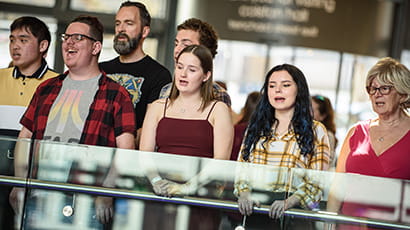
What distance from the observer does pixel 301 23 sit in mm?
8484

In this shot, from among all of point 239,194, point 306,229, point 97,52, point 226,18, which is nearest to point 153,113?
point 97,52

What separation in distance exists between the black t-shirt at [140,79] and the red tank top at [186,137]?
47 centimetres

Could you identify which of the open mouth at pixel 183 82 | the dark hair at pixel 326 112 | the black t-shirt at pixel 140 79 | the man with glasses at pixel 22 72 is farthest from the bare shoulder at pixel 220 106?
the dark hair at pixel 326 112

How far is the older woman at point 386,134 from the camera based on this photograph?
339 centimetres

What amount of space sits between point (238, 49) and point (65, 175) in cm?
558

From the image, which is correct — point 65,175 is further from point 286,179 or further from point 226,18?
point 226,18

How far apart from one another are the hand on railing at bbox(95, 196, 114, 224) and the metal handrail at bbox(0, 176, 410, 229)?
0.02m

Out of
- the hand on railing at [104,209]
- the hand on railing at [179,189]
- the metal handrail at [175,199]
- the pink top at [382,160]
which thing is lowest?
the hand on railing at [104,209]

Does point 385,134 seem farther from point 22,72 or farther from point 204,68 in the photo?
point 22,72

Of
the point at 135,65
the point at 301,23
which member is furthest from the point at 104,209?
the point at 301,23

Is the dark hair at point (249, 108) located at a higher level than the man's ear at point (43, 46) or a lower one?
lower

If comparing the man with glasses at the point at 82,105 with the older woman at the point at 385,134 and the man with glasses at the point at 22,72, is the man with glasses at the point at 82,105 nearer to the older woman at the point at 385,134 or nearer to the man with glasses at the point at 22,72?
the man with glasses at the point at 22,72

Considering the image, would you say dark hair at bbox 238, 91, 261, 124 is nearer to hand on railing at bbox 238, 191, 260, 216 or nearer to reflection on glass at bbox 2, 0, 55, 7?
hand on railing at bbox 238, 191, 260, 216

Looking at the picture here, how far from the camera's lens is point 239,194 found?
299cm
